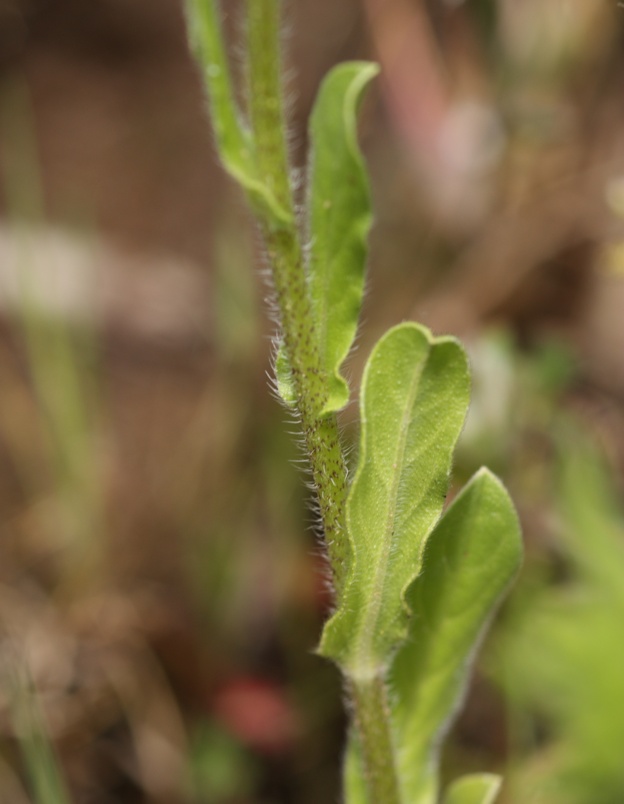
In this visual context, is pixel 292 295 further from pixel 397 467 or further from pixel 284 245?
pixel 397 467

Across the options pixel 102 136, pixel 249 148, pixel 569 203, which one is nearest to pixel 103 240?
pixel 102 136

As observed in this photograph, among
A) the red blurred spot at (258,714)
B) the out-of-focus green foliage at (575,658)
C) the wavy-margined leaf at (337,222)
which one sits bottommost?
the red blurred spot at (258,714)

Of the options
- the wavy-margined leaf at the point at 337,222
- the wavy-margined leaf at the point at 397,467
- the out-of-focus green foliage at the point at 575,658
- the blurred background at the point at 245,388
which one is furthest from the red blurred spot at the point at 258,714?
the wavy-margined leaf at the point at 337,222

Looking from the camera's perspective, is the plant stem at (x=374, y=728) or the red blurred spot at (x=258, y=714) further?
the red blurred spot at (x=258, y=714)

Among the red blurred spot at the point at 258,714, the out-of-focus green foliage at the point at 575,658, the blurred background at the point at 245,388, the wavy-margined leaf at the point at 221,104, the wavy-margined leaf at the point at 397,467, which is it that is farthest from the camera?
the red blurred spot at the point at 258,714

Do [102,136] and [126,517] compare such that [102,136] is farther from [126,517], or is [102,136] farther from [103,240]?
[126,517]

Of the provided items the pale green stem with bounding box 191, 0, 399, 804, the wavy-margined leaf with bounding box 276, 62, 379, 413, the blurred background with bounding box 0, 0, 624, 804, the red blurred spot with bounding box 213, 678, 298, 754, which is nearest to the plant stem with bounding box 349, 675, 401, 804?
the pale green stem with bounding box 191, 0, 399, 804

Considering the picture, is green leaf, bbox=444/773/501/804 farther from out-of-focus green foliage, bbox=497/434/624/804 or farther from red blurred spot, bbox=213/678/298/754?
red blurred spot, bbox=213/678/298/754

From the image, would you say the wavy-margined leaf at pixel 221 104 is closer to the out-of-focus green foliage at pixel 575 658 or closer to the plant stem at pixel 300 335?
the plant stem at pixel 300 335
